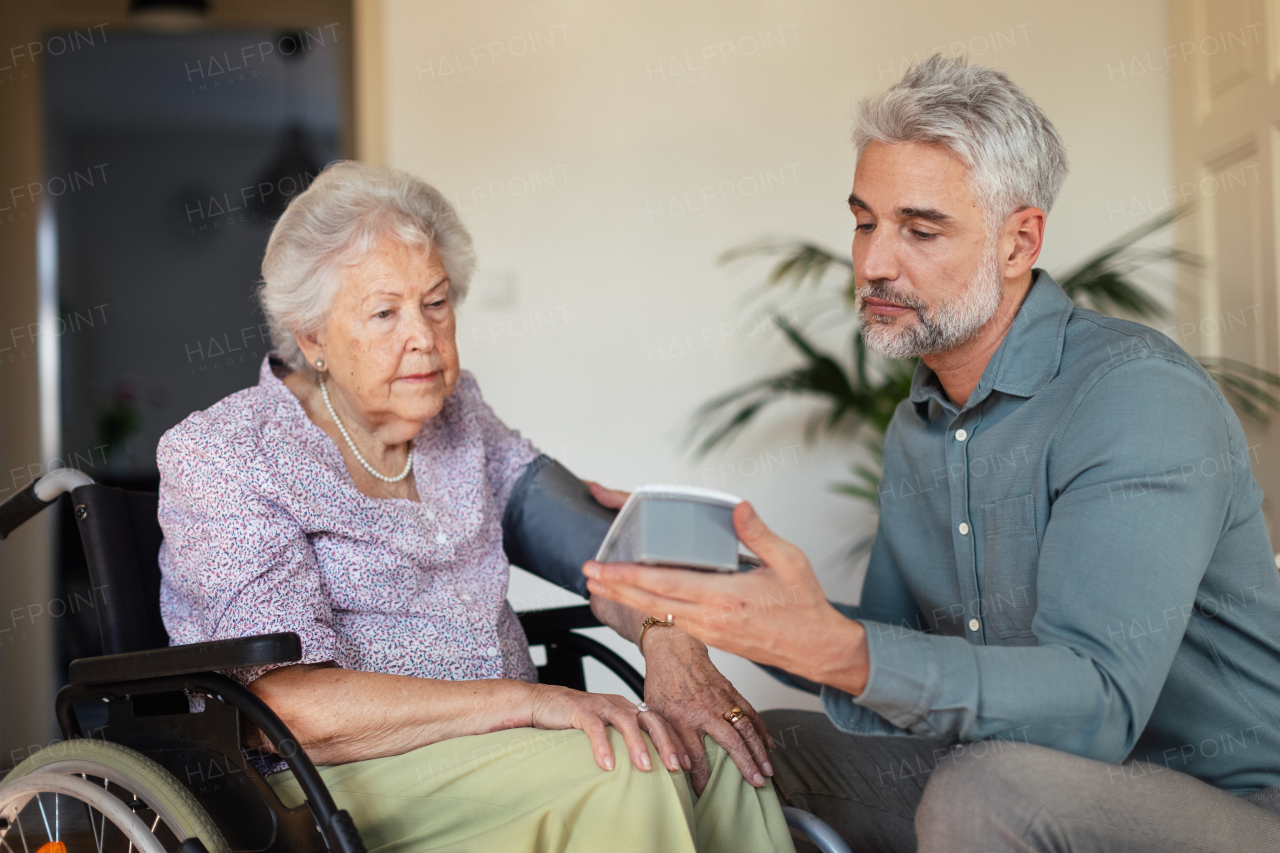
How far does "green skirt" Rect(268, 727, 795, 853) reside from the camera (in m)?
1.19

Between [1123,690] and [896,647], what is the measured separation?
0.76 feet

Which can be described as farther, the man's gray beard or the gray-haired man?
the man's gray beard

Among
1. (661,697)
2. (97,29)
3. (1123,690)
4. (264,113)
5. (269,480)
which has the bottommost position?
(661,697)

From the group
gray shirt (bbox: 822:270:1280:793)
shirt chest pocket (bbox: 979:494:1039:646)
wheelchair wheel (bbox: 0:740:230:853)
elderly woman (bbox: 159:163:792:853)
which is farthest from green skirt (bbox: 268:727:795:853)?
shirt chest pocket (bbox: 979:494:1039:646)

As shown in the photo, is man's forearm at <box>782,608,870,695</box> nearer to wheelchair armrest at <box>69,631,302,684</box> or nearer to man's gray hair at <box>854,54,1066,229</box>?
wheelchair armrest at <box>69,631,302,684</box>

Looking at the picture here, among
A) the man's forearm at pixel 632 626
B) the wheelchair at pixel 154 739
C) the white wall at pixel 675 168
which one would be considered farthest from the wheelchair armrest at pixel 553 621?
the white wall at pixel 675 168

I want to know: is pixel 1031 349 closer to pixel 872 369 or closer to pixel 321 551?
pixel 321 551

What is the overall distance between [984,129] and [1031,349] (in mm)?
300

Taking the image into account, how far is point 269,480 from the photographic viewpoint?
141 cm

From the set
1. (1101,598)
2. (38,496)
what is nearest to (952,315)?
(1101,598)

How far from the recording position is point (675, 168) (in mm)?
3135

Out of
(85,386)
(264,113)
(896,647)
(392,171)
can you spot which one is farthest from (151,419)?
(896,647)

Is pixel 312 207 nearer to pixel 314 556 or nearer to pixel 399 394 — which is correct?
pixel 399 394

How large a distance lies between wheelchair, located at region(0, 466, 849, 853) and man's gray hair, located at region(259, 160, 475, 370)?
37 cm
